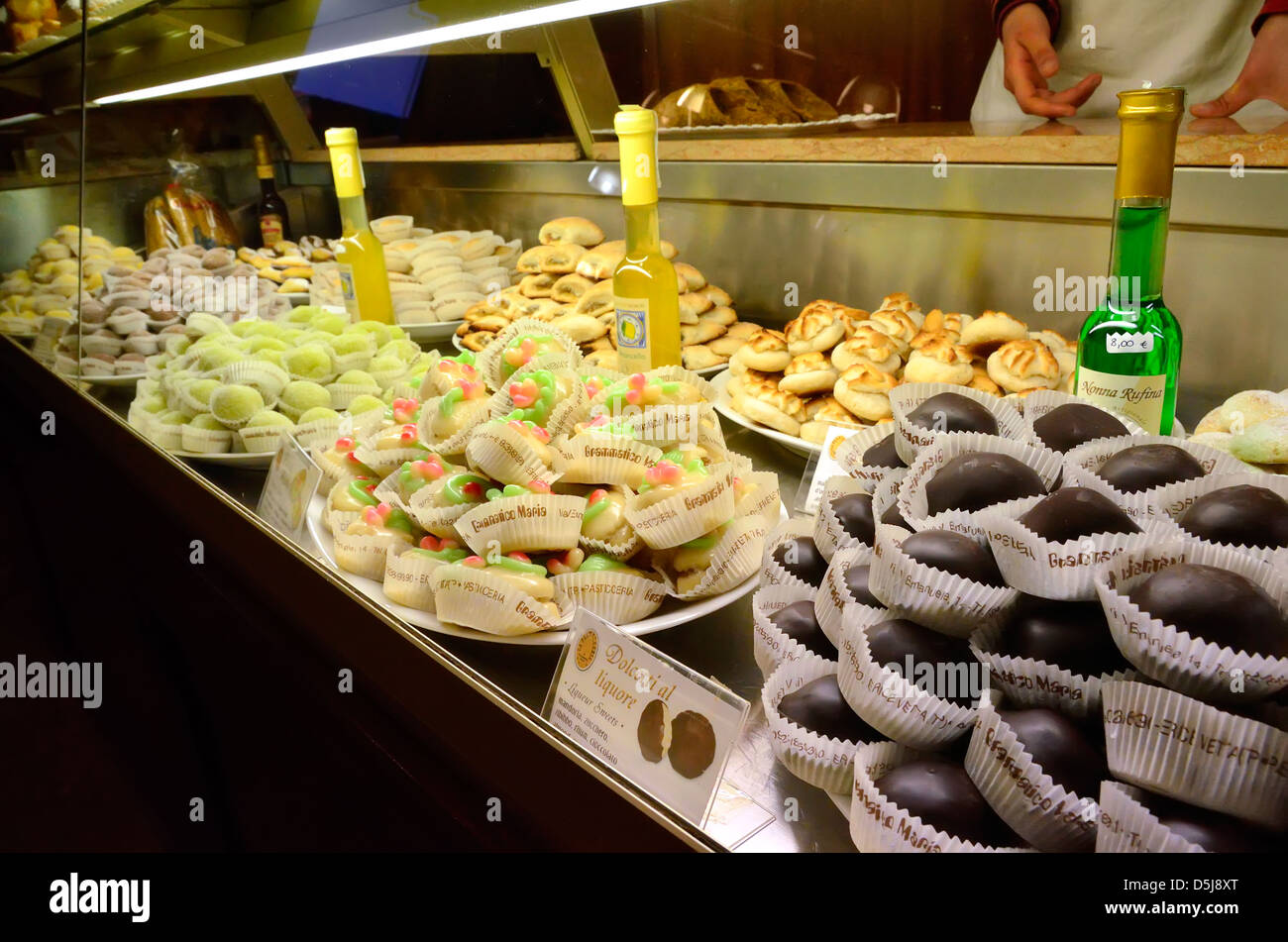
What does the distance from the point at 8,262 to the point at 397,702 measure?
3407 millimetres

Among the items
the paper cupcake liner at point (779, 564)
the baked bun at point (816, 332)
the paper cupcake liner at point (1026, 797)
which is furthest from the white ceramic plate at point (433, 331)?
the paper cupcake liner at point (1026, 797)

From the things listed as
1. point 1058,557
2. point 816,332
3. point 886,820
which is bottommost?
point 886,820

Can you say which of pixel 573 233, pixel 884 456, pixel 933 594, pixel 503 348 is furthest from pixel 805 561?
pixel 573 233

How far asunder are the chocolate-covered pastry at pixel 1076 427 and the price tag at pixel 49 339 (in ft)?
10.1

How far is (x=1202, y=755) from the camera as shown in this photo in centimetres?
63

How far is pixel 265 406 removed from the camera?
2059 millimetres

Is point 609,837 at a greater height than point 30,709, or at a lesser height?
greater

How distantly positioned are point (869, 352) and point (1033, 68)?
3.45 feet

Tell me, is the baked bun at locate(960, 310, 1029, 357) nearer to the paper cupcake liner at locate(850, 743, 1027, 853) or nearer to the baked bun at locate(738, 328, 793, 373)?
the baked bun at locate(738, 328, 793, 373)

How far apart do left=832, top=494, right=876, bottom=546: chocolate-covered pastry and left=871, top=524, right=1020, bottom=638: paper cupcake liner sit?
5.2 inches

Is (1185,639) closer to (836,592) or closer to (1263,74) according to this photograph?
(836,592)

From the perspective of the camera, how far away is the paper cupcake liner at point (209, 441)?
202cm
